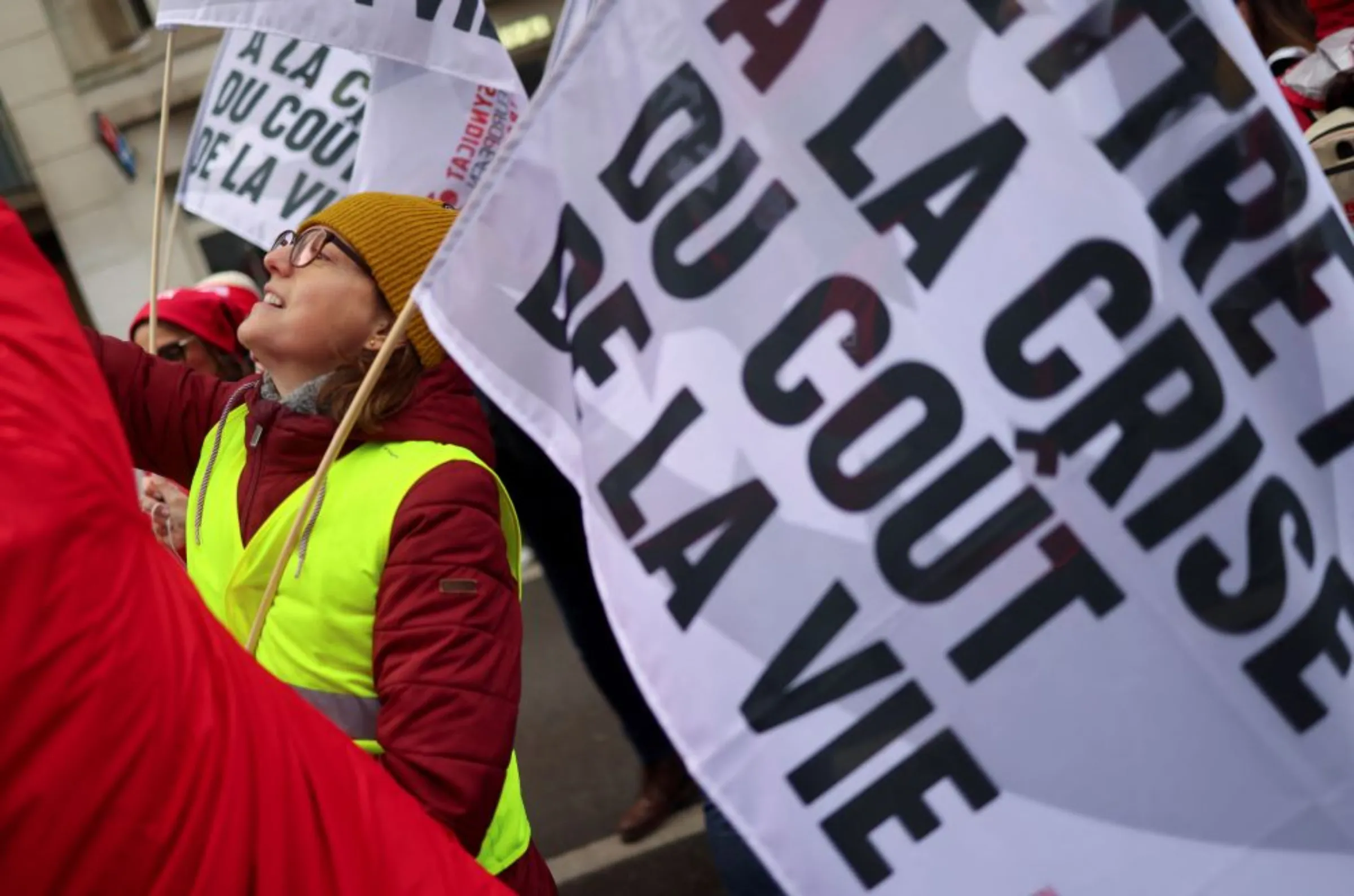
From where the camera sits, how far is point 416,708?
6.07ft

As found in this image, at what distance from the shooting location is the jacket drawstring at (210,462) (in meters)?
2.27

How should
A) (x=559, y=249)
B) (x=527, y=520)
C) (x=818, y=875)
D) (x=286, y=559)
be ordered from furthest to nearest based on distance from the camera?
(x=527, y=520) → (x=286, y=559) → (x=559, y=249) → (x=818, y=875)

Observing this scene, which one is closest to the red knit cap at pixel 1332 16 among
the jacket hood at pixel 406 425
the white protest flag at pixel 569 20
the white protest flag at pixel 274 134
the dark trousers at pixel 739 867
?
the white protest flag at pixel 569 20

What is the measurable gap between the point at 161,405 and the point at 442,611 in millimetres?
881

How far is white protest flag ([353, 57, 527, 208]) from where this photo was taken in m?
3.55

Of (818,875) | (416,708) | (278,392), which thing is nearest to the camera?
(818,875)

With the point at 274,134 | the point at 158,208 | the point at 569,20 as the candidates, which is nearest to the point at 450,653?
the point at 569,20

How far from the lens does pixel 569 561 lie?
4078 millimetres

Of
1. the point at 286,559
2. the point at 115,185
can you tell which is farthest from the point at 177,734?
the point at 115,185

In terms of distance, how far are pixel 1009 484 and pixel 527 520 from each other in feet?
9.06

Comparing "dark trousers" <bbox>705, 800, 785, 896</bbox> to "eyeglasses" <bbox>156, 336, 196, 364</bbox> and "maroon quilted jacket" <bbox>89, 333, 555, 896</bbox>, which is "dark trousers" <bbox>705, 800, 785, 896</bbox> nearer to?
"maroon quilted jacket" <bbox>89, 333, 555, 896</bbox>

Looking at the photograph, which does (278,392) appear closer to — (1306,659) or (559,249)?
(559,249)

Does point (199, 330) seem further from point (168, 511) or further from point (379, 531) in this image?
point (379, 531)

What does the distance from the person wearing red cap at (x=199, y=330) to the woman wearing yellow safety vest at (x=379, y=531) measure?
1.38 meters
